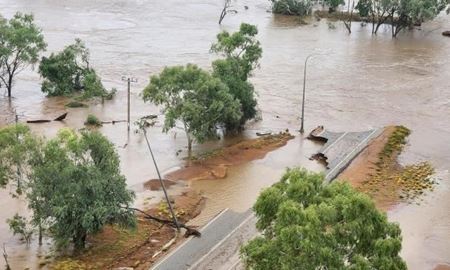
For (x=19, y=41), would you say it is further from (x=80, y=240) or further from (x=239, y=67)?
(x=80, y=240)

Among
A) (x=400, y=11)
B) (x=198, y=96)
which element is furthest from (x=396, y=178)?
(x=400, y=11)

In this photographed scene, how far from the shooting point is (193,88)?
1615 inches

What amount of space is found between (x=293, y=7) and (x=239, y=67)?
4398 cm

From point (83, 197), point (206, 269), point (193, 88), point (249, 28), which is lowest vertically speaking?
point (206, 269)

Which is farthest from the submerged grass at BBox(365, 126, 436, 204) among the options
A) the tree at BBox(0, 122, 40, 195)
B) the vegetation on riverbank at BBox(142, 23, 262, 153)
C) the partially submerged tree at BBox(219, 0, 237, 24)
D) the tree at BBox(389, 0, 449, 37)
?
the partially submerged tree at BBox(219, 0, 237, 24)

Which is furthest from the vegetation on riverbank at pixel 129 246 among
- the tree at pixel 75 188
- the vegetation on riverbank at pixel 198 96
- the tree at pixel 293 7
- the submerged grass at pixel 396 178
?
the tree at pixel 293 7

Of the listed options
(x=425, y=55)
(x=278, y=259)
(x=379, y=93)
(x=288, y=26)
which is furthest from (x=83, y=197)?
(x=288, y=26)

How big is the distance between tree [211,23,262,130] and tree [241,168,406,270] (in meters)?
24.6

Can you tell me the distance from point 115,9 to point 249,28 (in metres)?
44.8

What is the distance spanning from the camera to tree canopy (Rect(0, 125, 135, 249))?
28500 millimetres

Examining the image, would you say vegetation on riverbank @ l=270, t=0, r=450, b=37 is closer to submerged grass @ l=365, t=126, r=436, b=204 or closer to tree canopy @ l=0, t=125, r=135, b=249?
submerged grass @ l=365, t=126, r=436, b=204

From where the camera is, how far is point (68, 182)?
28766 mm

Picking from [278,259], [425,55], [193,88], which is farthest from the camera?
[425,55]

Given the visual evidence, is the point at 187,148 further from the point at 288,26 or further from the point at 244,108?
the point at 288,26
